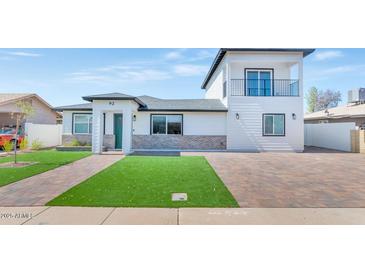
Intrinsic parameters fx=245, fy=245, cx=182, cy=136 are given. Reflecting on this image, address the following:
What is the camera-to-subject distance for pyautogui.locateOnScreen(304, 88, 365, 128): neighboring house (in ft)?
71.8

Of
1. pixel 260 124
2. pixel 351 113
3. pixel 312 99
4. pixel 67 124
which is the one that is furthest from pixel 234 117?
pixel 312 99

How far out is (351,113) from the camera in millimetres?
22500

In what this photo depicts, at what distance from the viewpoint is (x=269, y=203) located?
602 cm

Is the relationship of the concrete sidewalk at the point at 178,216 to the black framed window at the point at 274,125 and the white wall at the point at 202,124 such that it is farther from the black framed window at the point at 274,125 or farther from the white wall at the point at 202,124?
the white wall at the point at 202,124

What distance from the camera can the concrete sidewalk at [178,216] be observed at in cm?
483

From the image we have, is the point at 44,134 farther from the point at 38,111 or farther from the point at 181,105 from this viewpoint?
the point at 181,105

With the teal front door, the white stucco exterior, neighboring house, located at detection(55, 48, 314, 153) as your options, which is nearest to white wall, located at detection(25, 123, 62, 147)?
neighboring house, located at detection(55, 48, 314, 153)

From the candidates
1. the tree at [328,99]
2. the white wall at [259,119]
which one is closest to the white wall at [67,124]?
the white wall at [259,119]

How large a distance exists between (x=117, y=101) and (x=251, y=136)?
992 cm

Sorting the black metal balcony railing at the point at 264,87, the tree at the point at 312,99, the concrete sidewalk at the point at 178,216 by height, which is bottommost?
the concrete sidewalk at the point at 178,216

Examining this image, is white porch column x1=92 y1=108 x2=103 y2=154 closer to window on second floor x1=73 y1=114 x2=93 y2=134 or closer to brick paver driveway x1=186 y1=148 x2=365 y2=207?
window on second floor x1=73 y1=114 x2=93 y2=134

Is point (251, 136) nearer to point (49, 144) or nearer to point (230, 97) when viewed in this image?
point (230, 97)

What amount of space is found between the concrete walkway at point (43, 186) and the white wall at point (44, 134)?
1068 cm

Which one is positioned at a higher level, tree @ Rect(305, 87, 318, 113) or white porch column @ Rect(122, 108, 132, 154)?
tree @ Rect(305, 87, 318, 113)
